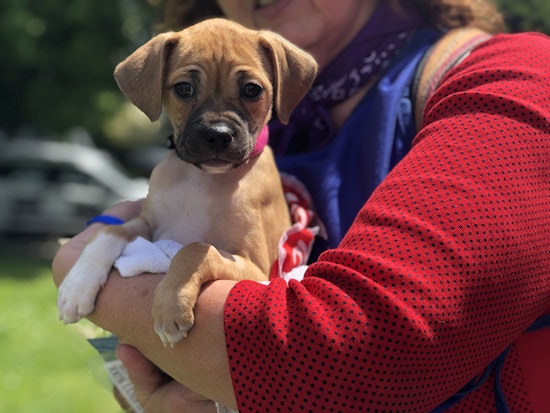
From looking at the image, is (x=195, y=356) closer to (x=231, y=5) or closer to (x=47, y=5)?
(x=231, y=5)

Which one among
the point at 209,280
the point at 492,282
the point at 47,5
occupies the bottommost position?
the point at 47,5

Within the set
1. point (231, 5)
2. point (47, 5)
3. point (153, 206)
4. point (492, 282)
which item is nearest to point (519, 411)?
point (492, 282)

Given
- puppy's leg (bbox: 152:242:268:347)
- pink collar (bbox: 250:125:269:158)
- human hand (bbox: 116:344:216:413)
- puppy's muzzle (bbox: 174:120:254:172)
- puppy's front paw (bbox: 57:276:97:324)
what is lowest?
human hand (bbox: 116:344:216:413)

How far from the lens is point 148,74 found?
2977 mm

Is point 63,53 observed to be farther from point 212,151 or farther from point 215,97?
point 212,151

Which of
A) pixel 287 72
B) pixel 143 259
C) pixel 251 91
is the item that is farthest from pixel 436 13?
pixel 143 259

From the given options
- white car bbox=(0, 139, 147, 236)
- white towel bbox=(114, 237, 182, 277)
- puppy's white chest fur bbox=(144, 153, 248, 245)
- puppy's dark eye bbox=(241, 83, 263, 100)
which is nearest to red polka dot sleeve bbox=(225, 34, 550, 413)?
white towel bbox=(114, 237, 182, 277)

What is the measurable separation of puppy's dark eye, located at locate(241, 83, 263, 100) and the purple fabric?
0.44 metres

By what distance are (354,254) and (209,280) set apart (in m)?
0.70

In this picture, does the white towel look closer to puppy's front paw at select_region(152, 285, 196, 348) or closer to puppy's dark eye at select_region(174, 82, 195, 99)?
puppy's front paw at select_region(152, 285, 196, 348)

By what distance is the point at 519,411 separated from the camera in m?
2.30

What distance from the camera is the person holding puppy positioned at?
6.39ft

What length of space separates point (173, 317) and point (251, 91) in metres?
1.12

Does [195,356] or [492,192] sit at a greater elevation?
[492,192]
